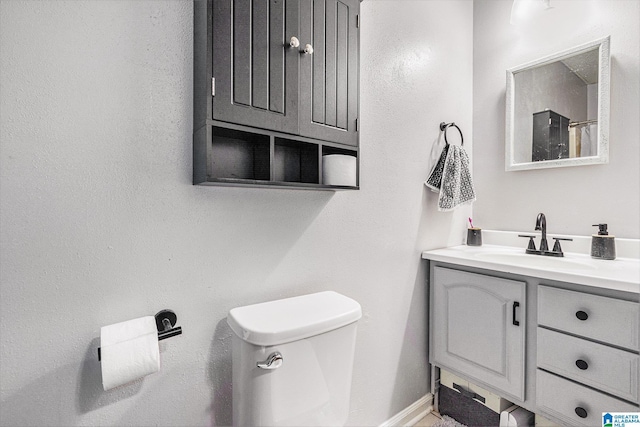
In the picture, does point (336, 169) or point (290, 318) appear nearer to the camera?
point (290, 318)

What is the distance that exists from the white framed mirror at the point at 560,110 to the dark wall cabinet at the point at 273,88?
43.9 inches

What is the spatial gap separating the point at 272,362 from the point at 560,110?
1.79m

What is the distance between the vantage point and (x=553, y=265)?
55.3 inches

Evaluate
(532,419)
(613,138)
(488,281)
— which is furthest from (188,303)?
(613,138)

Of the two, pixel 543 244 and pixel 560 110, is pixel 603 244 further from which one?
pixel 560 110

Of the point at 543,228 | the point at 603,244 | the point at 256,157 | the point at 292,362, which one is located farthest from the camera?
the point at 543,228

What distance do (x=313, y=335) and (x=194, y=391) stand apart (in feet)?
1.33

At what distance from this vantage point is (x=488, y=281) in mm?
1331

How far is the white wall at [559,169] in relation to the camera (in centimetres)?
137

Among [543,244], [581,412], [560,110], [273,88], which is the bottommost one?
[581,412]

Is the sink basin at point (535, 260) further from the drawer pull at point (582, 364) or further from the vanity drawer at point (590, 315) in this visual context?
the drawer pull at point (582, 364)

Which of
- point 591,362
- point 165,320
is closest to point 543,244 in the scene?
point 591,362

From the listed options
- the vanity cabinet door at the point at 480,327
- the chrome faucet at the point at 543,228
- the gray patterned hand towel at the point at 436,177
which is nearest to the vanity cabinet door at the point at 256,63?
the gray patterned hand towel at the point at 436,177

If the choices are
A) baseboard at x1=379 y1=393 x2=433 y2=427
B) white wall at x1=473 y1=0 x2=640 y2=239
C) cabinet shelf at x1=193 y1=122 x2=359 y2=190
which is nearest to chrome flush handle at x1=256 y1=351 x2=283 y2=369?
cabinet shelf at x1=193 y1=122 x2=359 y2=190
